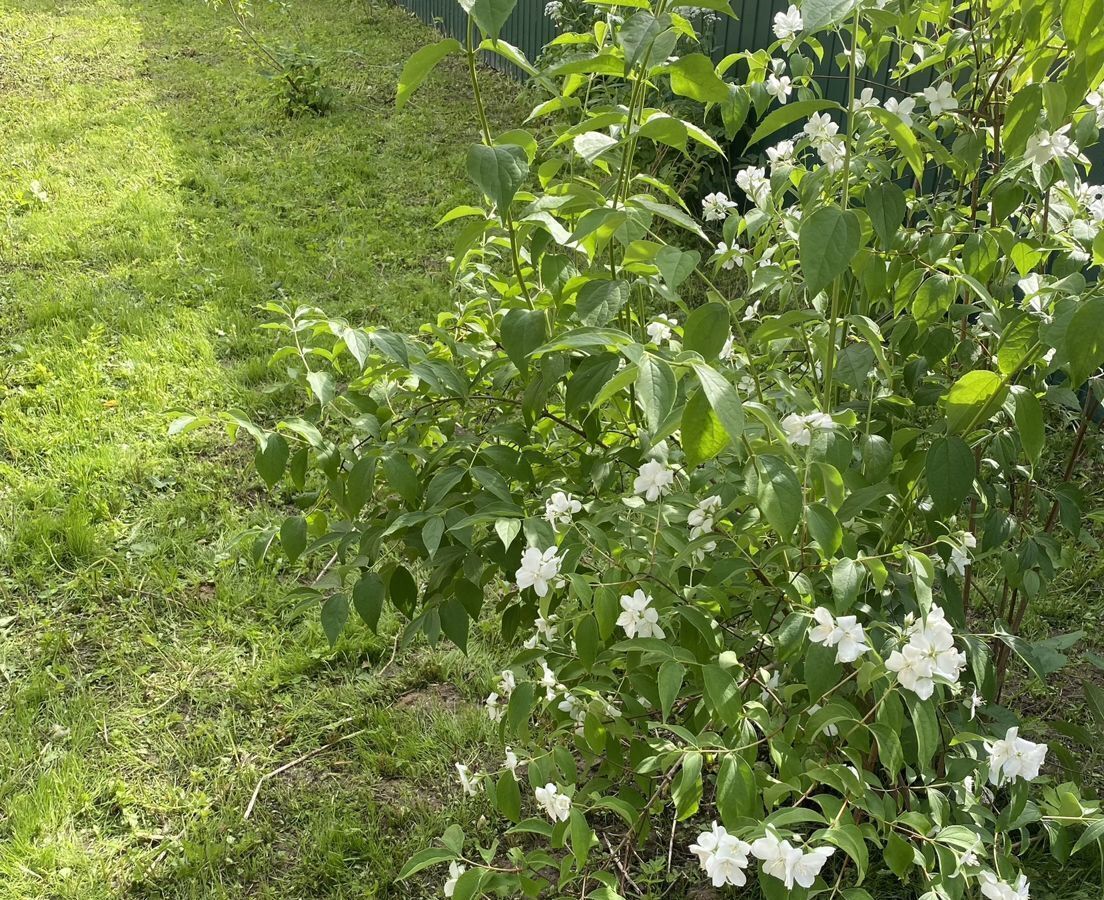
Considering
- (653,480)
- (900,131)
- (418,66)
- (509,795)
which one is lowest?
(509,795)

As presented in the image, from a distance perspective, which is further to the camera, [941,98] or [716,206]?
[716,206]

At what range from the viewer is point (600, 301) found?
50.7 inches

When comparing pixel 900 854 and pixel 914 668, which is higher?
pixel 914 668

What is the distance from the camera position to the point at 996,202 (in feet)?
4.90

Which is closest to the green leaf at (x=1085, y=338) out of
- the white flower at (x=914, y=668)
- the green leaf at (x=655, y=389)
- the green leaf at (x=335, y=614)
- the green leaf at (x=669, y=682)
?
the white flower at (x=914, y=668)

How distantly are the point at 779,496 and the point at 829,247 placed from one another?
298 millimetres

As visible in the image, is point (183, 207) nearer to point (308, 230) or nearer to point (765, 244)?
point (308, 230)

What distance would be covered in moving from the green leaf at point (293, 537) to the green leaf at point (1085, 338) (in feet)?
3.61

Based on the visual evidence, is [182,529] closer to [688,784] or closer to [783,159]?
[783,159]

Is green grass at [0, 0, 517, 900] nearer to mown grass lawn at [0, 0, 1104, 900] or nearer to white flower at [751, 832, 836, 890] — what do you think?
mown grass lawn at [0, 0, 1104, 900]

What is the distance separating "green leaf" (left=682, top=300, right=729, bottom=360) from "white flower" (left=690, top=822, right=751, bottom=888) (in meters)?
0.56

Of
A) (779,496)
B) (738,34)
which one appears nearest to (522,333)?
(779,496)

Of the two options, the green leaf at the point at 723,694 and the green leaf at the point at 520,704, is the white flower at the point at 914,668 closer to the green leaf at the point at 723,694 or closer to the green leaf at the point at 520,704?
the green leaf at the point at 723,694

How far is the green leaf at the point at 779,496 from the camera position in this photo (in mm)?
1101
